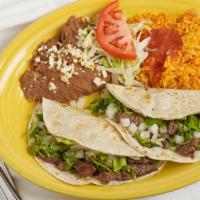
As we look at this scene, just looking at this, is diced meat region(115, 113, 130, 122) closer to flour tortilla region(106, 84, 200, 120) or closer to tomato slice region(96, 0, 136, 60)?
flour tortilla region(106, 84, 200, 120)

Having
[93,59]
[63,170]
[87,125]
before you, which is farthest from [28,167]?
[93,59]

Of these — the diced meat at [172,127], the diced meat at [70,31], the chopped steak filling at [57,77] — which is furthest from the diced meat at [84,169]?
the diced meat at [70,31]

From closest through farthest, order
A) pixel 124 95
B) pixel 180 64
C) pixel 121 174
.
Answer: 1. pixel 121 174
2. pixel 124 95
3. pixel 180 64

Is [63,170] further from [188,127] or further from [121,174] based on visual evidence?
[188,127]

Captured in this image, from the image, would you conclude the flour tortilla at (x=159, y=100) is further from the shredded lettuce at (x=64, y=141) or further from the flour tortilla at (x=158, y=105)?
the shredded lettuce at (x=64, y=141)

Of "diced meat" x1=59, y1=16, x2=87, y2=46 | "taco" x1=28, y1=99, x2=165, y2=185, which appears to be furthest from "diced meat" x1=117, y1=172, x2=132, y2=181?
"diced meat" x1=59, y1=16, x2=87, y2=46

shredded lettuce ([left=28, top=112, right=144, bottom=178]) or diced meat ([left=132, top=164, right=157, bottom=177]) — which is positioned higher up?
shredded lettuce ([left=28, top=112, right=144, bottom=178])

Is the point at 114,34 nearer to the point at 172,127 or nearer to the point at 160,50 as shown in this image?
the point at 160,50
